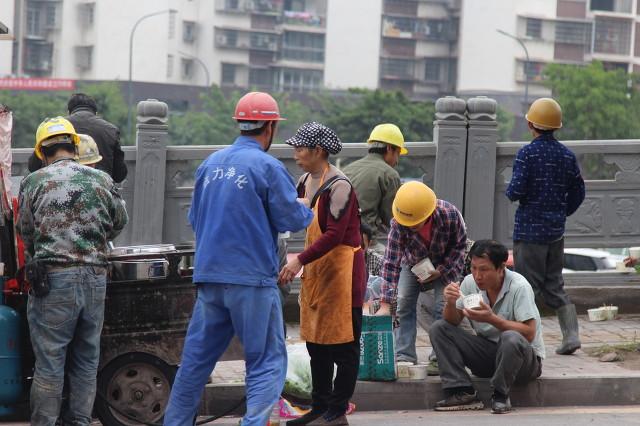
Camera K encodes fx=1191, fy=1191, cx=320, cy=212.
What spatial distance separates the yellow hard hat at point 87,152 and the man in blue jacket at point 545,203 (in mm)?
3148

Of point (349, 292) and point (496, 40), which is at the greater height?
point (496, 40)

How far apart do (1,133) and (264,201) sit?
1.82m

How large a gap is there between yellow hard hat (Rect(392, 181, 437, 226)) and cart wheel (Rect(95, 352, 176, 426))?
186cm

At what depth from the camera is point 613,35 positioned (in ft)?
350

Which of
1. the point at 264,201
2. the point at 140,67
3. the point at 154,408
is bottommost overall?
the point at 154,408

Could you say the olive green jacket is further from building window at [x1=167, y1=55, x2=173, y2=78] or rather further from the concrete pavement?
building window at [x1=167, y1=55, x2=173, y2=78]

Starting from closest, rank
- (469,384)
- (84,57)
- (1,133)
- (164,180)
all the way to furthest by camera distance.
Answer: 1. (1,133)
2. (469,384)
3. (164,180)
4. (84,57)

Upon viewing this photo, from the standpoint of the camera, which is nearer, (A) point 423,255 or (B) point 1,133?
(B) point 1,133

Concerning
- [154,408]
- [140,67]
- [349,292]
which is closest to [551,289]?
[349,292]

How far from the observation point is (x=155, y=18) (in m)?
104

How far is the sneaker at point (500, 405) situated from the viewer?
24.8 feet

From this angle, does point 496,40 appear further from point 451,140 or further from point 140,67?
point 451,140

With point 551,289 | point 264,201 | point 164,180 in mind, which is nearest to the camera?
point 264,201

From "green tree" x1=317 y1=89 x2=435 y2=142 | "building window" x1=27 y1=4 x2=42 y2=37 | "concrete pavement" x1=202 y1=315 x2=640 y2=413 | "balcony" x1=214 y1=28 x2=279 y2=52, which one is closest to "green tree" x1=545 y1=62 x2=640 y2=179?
"green tree" x1=317 y1=89 x2=435 y2=142
